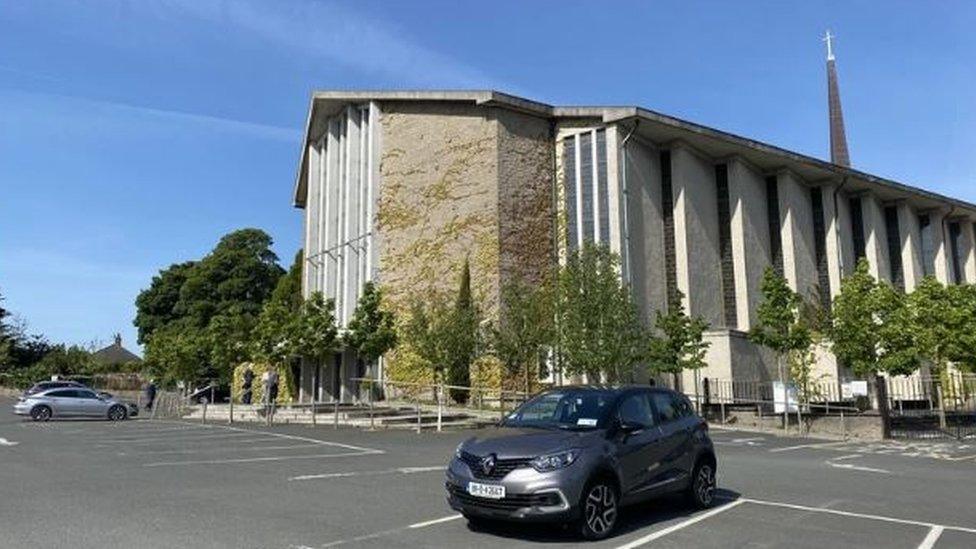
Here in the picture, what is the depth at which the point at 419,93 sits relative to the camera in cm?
3319

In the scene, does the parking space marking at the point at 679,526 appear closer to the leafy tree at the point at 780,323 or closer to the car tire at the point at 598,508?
the car tire at the point at 598,508

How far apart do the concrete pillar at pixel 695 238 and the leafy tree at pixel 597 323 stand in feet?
27.7

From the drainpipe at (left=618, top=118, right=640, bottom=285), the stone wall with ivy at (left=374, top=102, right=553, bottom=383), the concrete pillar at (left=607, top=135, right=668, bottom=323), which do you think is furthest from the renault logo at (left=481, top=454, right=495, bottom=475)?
the concrete pillar at (left=607, top=135, right=668, bottom=323)

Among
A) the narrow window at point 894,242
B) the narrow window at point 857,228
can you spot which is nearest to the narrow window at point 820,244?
the narrow window at point 857,228

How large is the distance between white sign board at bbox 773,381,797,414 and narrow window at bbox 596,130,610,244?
8.94 m

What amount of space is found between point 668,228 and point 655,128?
14.0ft

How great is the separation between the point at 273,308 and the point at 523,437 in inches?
974

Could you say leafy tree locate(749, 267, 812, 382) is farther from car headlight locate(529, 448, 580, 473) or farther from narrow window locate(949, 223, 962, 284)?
narrow window locate(949, 223, 962, 284)

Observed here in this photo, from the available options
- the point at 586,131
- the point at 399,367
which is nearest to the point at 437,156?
the point at 586,131

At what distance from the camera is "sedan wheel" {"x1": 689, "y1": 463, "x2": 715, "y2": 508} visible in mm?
9805

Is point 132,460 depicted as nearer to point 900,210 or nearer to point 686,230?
point 686,230

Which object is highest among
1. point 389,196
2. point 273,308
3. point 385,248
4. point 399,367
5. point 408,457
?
point 389,196

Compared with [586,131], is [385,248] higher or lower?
lower

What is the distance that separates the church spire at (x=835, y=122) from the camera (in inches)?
2987
